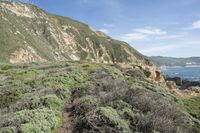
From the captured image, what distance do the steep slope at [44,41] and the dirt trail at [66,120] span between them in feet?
226

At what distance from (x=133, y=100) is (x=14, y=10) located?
12457 cm

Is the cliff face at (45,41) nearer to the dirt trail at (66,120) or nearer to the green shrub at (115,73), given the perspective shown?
the green shrub at (115,73)

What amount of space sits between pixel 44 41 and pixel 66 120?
120524 millimetres

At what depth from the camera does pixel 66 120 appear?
1537cm

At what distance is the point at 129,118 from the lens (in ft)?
46.6

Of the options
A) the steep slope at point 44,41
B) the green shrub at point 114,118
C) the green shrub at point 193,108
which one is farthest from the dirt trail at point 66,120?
the steep slope at point 44,41

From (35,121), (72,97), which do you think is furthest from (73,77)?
(35,121)

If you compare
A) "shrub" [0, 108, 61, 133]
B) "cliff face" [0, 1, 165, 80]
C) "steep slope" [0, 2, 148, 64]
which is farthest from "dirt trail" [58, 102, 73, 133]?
"steep slope" [0, 2, 148, 64]

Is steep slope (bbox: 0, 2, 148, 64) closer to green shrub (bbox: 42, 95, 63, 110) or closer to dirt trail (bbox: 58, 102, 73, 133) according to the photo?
green shrub (bbox: 42, 95, 63, 110)

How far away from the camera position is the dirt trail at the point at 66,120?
46.6 ft

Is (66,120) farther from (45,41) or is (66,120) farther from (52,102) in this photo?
(45,41)

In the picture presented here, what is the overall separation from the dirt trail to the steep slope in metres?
A: 68.8

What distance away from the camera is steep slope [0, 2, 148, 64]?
3749 inches

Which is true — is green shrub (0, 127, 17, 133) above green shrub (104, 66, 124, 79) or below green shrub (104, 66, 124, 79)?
below
